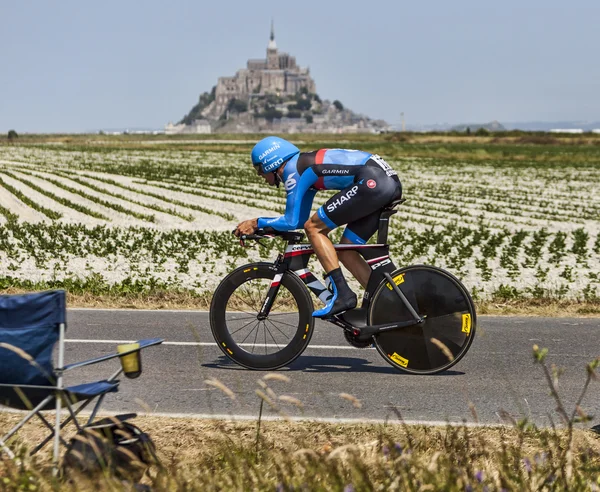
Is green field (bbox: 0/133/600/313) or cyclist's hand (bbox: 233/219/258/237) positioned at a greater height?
cyclist's hand (bbox: 233/219/258/237)

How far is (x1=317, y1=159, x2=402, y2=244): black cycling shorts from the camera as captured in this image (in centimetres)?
675

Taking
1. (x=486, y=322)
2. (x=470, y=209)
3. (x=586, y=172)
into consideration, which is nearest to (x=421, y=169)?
(x=586, y=172)

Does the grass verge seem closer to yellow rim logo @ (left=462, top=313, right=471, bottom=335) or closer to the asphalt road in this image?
the asphalt road

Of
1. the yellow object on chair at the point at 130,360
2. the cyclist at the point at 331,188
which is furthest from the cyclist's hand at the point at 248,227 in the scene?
the yellow object on chair at the point at 130,360

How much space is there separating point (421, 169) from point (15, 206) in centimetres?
3454

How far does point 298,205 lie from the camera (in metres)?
6.79

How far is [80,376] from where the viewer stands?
6898mm

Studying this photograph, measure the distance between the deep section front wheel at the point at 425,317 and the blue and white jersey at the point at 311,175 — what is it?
2.68ft

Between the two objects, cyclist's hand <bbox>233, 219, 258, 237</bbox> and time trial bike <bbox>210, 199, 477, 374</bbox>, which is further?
cyclist's hand <bbox>233, 219, 258, 237</bbox>

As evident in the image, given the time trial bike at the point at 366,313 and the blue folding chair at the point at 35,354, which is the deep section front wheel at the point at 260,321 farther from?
the blue folding chair at the point at 35,354

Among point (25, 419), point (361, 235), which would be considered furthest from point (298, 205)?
point (25, 419)

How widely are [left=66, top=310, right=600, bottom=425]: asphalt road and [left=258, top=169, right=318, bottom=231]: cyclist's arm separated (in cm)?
102

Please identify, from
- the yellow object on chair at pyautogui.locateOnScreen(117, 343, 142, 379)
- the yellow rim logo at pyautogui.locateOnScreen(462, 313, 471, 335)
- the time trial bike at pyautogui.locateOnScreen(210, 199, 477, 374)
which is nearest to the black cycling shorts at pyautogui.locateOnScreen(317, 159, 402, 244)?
the time trial bike at pyautogui.locateOnScreen(210, 199, 477, 374)

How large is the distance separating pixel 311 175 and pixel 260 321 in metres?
1.27
